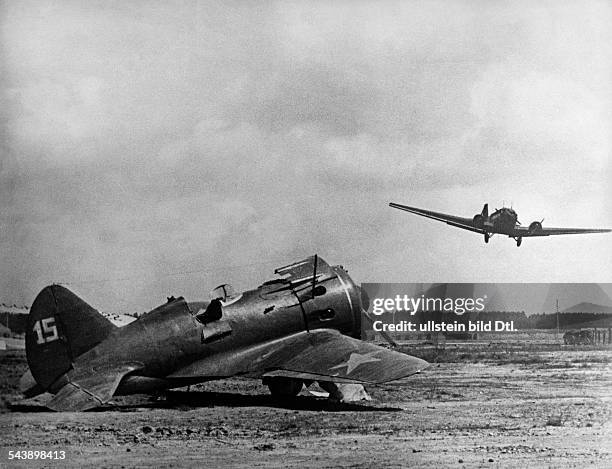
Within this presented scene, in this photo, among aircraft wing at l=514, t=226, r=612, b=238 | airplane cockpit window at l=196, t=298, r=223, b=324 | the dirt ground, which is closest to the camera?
the dirt ground

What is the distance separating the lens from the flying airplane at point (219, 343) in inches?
255

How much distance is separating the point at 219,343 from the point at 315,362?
75cm

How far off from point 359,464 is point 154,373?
65.4 inches

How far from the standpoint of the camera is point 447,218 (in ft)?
24.2

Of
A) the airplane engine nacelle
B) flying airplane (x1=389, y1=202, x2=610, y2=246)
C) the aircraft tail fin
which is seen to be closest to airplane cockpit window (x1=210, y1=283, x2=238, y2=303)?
the aircraft tail fin

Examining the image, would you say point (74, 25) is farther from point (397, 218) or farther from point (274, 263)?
point (397, 218)

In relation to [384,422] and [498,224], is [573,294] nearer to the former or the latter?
[498,224]

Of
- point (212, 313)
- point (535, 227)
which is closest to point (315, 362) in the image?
point (212, 313)

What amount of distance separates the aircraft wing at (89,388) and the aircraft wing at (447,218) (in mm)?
2513

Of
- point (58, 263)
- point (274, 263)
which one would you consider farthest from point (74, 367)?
point (274, 263)

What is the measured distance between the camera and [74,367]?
649 cm

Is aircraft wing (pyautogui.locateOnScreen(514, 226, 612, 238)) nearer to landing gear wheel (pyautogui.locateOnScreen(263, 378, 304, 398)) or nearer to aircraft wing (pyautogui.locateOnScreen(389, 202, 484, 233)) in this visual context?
aircraft wing (pyautogui.locateOnScreen(389, 202, 484, 233))

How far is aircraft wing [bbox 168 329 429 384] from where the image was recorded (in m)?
6.48

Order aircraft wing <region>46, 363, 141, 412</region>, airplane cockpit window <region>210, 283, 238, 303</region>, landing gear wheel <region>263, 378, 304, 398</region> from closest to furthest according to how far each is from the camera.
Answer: aircraft wing <region>46, 363, 141, 412</region> → airplane cockpit window <region>210, 283, 238, 303</region> → landing gear wheel <region>263, 378, 304, 398</region>
